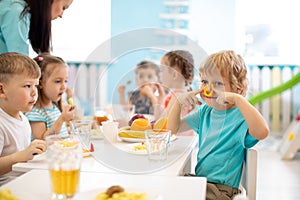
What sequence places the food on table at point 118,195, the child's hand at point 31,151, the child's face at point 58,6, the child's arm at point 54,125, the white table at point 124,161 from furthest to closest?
1. the child's face at point 58,6
2. the child's arm at point 54,125
3. the child's hand at point 31,151
4. the white table at point 124,161
5. the food on table at point 118,195

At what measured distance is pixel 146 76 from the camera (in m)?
1.46

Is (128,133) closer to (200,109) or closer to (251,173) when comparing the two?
(200,109)

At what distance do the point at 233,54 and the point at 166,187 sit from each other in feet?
2.03

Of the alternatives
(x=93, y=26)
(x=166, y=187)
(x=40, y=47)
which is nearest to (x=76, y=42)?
(x=93, y=26)

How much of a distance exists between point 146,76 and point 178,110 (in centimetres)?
14

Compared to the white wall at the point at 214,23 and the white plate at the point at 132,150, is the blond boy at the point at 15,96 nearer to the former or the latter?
the white plate at the point at 132,150

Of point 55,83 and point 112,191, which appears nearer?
point 112,191

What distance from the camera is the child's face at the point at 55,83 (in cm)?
196

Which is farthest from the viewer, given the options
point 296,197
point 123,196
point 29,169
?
point 296,197

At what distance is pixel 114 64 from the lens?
1.30m

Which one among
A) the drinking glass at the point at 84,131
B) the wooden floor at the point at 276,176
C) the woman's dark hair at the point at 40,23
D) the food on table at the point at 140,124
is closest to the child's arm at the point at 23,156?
the drinking glass at the point at 84,131

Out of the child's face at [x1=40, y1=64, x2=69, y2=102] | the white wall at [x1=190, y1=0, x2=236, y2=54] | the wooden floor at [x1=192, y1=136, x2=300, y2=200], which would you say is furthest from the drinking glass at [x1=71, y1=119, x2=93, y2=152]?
the white wall at [x1=190, y1=0, x2=236, y2=54]

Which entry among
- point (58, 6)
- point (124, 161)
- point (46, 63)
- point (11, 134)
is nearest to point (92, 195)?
point (124, 161)

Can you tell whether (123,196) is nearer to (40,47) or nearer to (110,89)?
(110,89)
